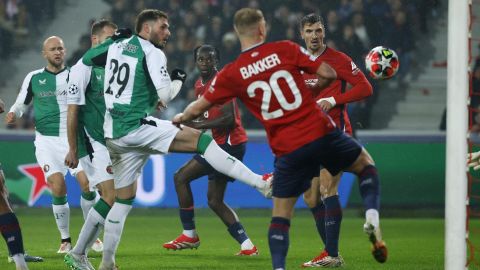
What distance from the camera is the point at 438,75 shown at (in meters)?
18.7

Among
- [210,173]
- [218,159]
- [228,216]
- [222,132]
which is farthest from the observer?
[210,173]

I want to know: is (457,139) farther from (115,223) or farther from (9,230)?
(9,230)

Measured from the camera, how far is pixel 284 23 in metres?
18.3

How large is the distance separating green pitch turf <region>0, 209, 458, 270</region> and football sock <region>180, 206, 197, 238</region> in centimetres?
23

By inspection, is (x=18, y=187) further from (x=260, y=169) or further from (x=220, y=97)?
(x=220, y=97)

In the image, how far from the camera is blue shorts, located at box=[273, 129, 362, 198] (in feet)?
22.4

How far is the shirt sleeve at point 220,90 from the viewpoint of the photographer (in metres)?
6.75

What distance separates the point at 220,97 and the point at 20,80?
42.5 feet

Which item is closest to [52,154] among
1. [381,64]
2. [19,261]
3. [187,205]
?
[187,205]

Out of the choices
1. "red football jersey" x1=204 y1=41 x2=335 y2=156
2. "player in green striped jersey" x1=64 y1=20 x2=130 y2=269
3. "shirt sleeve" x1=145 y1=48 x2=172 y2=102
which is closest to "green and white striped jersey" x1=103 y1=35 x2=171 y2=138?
"shirt sleeve" x1=145 y1=48 x2=172 y2=102

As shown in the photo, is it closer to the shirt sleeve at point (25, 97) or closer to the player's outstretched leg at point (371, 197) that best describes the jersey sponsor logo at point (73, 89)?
the shirt sleeve at point (25, 97)

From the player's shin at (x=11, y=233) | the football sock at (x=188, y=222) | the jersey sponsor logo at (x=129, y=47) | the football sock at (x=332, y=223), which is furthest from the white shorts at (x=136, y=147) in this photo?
the football sock at (x=188, y=222)

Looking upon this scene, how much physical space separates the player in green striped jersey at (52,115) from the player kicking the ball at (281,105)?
3.71 meters

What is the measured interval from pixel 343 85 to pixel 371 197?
2.12 metres
